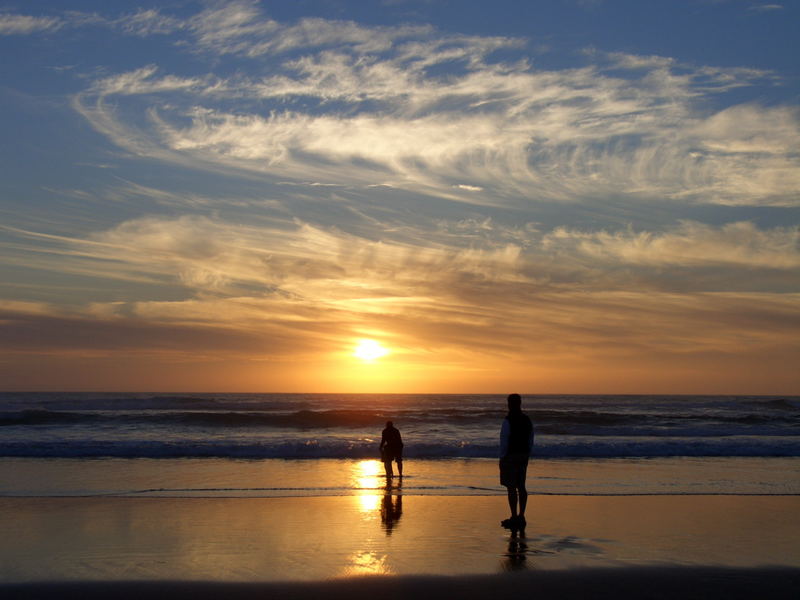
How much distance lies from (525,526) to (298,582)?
4.06m

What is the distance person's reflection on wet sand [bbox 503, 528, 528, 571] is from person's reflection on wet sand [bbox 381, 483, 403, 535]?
1.66 m

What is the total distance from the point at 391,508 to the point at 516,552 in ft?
11.1

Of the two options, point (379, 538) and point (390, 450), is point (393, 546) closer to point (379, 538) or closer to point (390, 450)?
point (379, 538)

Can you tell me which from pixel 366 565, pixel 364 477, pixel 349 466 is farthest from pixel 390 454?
pixel 366 565

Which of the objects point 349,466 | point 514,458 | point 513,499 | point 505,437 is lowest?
point 349,466

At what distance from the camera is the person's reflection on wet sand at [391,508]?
10328mm

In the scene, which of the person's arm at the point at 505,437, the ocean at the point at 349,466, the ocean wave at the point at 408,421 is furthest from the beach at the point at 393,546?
the ocean wave at the point at 408,421

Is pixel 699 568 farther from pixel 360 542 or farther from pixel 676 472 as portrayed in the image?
pixel 676 472

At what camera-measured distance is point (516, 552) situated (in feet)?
28.6

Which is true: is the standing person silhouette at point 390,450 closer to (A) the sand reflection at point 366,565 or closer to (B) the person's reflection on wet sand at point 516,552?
(B) the person's reflection on wet sand at point 516,552

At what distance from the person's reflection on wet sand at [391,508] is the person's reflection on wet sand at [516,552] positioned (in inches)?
65.4

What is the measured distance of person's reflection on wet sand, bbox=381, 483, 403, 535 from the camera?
10328 millimetres

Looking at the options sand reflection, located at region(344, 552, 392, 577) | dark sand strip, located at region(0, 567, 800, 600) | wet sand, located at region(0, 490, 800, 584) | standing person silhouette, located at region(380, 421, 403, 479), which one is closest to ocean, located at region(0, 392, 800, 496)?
standing person silhouette, located at region(380, 421, 403, 479)

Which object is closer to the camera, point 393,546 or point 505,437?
point 393,546
